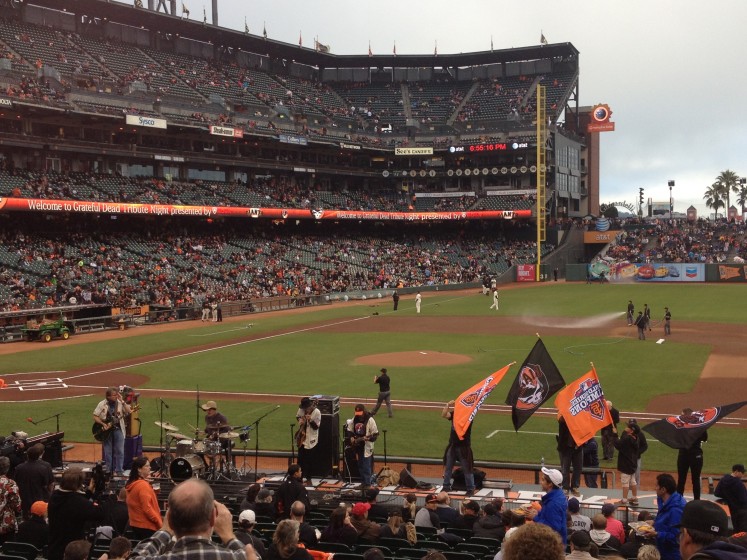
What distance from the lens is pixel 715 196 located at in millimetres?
151000

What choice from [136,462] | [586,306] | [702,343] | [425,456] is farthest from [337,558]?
[586,306]

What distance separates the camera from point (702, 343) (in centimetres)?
3809

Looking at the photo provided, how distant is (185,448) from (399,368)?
17957 millimetres

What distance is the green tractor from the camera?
1783 inches

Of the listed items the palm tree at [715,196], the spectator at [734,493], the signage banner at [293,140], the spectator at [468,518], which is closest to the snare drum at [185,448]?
the spectator at [468,518]

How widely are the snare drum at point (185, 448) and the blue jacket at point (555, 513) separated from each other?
A: 841 centimetres

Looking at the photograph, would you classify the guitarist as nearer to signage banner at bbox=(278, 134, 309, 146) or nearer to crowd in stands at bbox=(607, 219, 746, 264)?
signage banner at bbox=(278, 134, 309, 146)

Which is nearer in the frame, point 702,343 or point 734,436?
point 734,436

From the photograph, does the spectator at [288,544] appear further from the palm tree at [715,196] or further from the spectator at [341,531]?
the palm tree at [715,196]

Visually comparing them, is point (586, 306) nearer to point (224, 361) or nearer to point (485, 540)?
point (224, 361)

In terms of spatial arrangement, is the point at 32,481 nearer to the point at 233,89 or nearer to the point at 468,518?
the point at 468,518

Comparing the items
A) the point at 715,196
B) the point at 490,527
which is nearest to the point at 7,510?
the point at 490,527

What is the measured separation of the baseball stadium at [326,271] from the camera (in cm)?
1780

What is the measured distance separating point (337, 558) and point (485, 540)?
2302 millimetres
